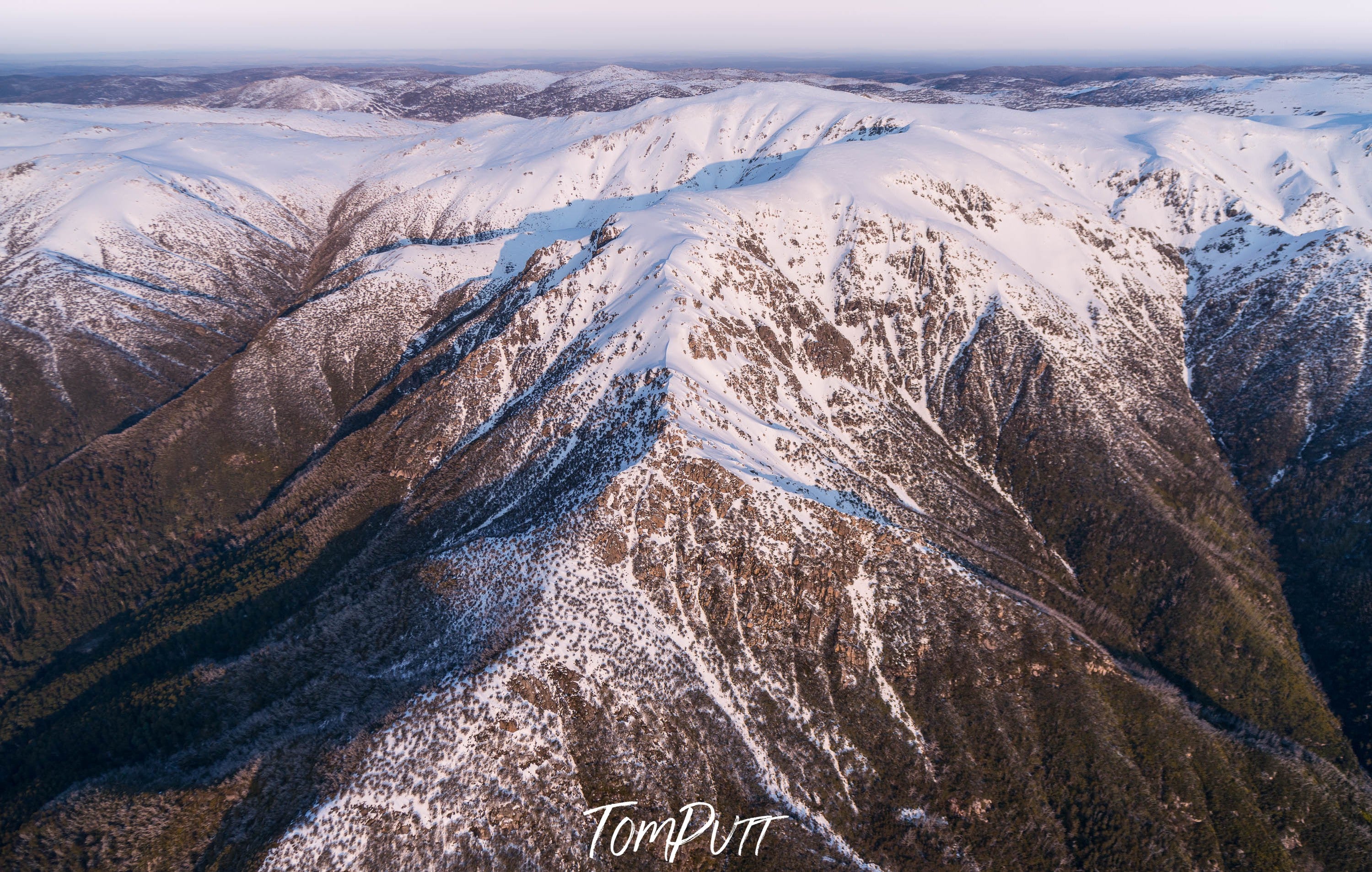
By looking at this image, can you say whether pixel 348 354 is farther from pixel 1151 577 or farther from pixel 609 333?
pixel 1151 577

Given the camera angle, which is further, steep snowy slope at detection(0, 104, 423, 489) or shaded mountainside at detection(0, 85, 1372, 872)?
steep snowy slope at detection(0, 104, 423, 489)

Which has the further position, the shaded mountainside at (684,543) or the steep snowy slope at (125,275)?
the steep snowy slope at (125,275)

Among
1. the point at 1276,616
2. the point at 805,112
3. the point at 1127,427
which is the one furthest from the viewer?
the point at 805,112

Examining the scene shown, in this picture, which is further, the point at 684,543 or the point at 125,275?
the point at 125,275

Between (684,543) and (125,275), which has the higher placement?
(125,275)

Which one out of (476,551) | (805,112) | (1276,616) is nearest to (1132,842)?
(1276,616)

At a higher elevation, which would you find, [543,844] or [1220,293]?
[1220,293]

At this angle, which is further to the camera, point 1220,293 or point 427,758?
point 1220,293

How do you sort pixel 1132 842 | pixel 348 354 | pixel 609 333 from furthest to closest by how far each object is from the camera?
pixel 348 354 → pixel 609 333 → pixel 1132 842
